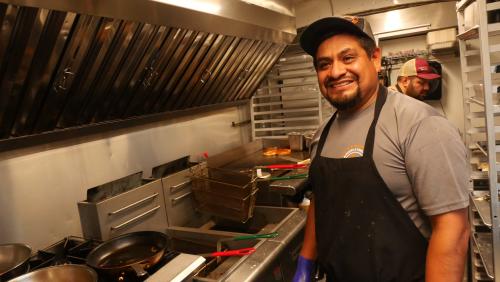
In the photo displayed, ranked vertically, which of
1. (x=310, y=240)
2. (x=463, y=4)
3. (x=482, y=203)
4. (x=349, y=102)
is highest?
(x=463, y=4)

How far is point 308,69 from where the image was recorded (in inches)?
128

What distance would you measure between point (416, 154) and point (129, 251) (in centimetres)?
122

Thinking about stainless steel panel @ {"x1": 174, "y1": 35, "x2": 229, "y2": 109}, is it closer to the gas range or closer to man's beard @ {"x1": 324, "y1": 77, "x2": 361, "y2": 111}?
the gas range

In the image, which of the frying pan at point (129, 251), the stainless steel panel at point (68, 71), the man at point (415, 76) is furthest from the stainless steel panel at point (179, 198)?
the man at point (415, 76)

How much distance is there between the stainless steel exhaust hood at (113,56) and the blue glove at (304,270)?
1270 mm

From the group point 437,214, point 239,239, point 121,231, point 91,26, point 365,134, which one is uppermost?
point 91,26

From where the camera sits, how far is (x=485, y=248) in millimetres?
2100

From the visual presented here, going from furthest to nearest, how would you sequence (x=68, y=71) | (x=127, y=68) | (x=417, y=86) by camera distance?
(x=417, y=86) < (x=127, y=68) < (x=68, y=71)

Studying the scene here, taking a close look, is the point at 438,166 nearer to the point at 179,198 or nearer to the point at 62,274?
the point at 62,274

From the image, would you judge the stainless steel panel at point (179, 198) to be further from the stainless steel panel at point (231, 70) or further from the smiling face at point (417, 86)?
the smiling face at point (417, 86)

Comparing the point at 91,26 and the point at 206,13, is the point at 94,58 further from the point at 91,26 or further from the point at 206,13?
the point at 206,13

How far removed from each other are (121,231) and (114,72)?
2.59 ft

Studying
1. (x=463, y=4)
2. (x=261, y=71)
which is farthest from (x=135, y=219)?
(x=463, y=4)

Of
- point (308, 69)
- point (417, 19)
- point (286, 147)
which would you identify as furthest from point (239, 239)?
point (417, 19)
